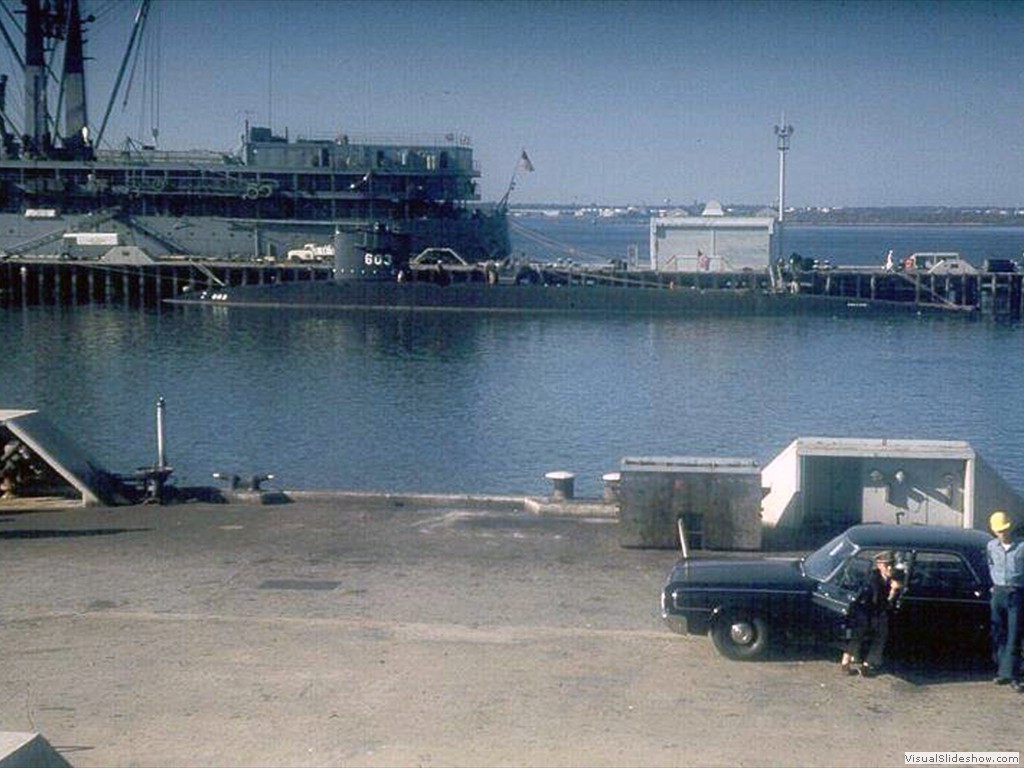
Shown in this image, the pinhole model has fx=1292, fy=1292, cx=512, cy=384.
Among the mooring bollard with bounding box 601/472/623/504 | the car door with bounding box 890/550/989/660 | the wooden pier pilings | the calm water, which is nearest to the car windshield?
the car door with bounding box 890/550/989/660

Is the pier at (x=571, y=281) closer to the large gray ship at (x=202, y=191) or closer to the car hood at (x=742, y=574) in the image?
the large gray ship at (x=202, y=191)

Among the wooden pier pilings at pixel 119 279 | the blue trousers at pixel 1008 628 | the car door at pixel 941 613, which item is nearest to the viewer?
the blue trousers at pixel 1008 628

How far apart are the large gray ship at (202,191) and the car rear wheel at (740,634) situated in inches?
3556

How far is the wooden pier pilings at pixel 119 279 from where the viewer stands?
94938 mm

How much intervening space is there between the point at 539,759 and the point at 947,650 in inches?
163

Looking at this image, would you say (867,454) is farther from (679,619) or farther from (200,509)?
(200,509)

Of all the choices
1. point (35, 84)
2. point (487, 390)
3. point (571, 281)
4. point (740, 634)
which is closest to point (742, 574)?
point (740, 634)

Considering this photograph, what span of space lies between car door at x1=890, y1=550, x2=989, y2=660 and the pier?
73.9 meters

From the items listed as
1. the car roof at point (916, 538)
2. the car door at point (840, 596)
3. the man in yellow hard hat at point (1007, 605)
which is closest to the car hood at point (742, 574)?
the car door at point (840, 596)

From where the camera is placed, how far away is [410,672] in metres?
10.5

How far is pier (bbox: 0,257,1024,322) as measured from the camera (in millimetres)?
86188

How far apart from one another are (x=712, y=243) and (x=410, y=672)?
86.6m

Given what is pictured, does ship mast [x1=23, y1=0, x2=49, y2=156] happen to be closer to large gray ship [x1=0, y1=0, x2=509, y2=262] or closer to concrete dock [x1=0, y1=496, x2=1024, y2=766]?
large gray ship [x1=0, y1=0, x2=509, y2=262]

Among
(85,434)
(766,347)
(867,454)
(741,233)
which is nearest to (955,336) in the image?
(766,347)
